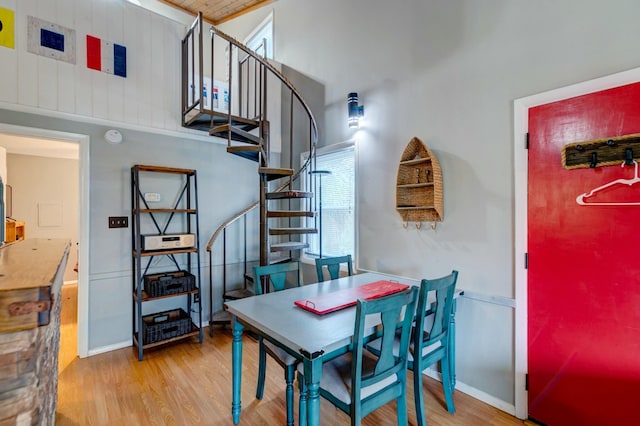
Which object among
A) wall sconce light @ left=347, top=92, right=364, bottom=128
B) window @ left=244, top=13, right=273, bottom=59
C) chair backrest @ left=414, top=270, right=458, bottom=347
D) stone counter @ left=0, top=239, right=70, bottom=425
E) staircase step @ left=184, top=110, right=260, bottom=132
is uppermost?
window @ left=244, top=13, right=273, bottom=59

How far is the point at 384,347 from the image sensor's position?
158cm

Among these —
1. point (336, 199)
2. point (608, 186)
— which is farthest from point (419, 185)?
point (336, 199)

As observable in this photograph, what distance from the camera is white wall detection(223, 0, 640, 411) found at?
76.2 inches

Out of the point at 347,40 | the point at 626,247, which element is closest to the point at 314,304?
the point at 626,247

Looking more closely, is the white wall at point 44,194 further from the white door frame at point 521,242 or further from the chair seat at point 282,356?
the white door frame at point 521,242

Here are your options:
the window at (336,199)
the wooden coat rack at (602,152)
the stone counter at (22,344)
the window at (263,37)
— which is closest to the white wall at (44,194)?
the window at (263,37)

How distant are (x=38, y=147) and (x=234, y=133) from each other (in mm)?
4113

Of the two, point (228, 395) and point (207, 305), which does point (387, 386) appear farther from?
point (207, 305)

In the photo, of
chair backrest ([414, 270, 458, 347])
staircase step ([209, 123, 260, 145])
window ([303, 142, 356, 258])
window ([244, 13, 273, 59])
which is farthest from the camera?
window ([244, 13, 273, 59])

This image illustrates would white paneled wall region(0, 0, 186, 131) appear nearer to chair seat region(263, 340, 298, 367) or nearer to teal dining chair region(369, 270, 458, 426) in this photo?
chair seat region(263, 340, 298, 367)

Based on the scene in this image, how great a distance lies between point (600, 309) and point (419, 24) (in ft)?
8.20

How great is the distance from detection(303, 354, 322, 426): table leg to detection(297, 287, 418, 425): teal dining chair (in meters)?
0.09

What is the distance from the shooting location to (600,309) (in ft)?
5.94

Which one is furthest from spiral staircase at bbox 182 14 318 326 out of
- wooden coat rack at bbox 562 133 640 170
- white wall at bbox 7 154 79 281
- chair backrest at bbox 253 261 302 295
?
white wall at bbox 7 154 79 281
